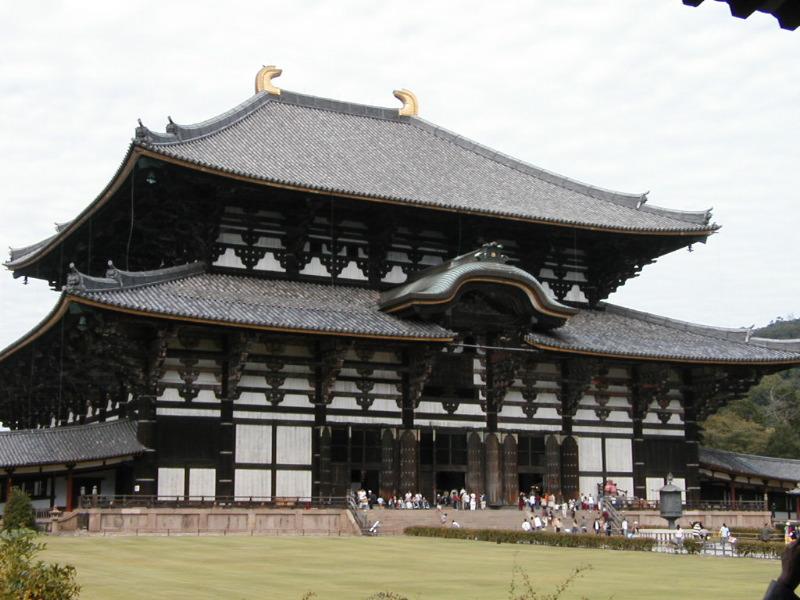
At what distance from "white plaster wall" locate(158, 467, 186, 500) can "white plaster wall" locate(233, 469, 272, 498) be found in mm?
2072

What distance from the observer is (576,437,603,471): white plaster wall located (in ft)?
164

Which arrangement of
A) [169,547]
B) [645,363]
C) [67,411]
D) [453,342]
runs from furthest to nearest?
[67,411]
[645,363]
[453,342]
[169,547]

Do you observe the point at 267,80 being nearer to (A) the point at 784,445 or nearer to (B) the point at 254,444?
(B) the point at 254,444

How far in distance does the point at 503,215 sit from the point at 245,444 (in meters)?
15.5

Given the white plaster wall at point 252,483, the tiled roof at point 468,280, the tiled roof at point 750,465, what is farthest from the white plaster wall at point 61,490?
the tiled roof at point 750,465

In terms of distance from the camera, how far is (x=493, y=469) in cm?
4756

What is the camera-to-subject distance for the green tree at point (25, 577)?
12672 millimetres

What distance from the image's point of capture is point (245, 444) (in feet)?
142

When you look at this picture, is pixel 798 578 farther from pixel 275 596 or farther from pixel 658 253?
pixel 658 253

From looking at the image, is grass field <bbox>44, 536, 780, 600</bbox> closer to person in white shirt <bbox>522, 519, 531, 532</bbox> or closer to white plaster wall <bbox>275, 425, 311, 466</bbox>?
person in white shirt <bbox>522, 519, 531, 532</bbox>

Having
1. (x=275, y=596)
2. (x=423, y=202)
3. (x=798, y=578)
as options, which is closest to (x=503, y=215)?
(x=423, y=202)

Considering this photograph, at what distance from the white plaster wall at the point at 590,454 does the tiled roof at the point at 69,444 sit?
65.2 ft

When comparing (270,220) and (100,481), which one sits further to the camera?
(270,220)

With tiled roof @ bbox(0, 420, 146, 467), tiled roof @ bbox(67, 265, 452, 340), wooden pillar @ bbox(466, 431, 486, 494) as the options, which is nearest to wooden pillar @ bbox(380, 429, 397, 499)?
wooden pillar @ bbox(466, 431, 486, 494)
